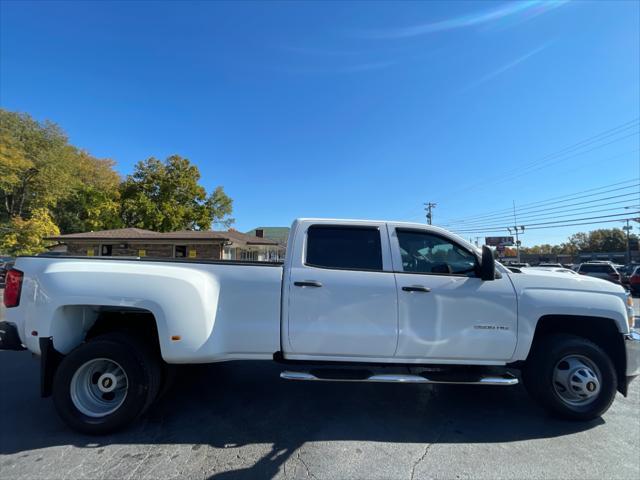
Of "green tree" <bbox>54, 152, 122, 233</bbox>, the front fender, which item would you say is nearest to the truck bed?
the front fender

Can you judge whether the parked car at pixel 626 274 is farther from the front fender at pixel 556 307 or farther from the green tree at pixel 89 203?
the green tree at pixel 89 203

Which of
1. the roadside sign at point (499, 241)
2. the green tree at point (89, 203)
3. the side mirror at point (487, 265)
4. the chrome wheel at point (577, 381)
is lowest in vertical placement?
the chrome wheel at point (577, 381)

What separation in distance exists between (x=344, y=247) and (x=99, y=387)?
9.18 ft

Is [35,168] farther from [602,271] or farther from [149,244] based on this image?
[602,271]

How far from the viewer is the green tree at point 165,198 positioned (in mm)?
35344

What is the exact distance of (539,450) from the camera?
3051mm

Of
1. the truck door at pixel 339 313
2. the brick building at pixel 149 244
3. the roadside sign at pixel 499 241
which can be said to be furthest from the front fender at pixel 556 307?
the roadside sign at pixel 499 241

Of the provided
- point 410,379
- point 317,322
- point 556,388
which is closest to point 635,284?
point 556,388

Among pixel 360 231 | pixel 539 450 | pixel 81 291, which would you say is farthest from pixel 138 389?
pixel 539 450

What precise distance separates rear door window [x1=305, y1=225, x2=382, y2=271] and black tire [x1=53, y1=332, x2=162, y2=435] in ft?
6.26

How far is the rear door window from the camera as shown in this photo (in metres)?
3.57

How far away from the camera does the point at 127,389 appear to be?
3238 mm

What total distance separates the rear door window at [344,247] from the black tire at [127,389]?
1909 millimetres

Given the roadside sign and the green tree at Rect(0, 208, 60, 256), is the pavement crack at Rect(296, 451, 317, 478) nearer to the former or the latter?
the green tree at Rect(0, 208, 60, 256)
